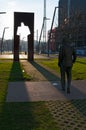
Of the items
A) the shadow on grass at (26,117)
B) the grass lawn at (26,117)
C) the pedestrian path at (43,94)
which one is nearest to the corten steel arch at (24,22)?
the pedestrian path at (43,94)

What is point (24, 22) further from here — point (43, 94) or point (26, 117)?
point (26, 117)

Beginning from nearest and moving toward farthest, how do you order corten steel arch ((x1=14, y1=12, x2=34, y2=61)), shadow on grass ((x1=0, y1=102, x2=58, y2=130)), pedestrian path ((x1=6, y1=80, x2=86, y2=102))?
shadow on grass ((x1=0, y1=102, x2=58, y2=130))
pedestrian path ((x1=6, y1=80, x2=86, y2=102))
corten steel arch ((x1=14, y1=12, x2=34, y2=61))

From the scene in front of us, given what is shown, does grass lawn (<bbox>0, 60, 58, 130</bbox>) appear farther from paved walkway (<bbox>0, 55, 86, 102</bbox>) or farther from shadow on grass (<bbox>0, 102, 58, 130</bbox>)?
paved walkway (<bbox>0, 55, 86, 102</bbox>)

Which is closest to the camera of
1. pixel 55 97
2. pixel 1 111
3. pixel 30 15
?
pixel 1 111

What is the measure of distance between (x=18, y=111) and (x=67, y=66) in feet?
12.9

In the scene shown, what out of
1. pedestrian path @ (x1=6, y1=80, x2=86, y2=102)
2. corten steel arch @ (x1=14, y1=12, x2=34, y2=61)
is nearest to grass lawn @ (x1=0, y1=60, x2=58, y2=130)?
pedestrian path @ (x1=6, y1=80, x2=86, y2=102)

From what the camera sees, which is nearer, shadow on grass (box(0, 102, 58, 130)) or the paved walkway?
shadow on grass (box(0, 102, 58, 130))

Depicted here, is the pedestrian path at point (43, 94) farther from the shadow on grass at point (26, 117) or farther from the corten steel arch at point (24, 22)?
the corten steel arch at point (24, 22)

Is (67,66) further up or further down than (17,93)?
further up

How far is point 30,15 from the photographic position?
45.0m

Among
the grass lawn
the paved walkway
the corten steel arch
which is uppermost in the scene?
the corten steel arch

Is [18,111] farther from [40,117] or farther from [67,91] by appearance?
[67,91]

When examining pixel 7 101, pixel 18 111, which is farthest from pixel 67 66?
pixel 18 111

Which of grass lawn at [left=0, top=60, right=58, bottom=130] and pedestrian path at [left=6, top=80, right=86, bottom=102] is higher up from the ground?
grass lawn at [left=0, top=60, right=58, bottom=130]
